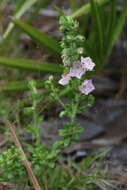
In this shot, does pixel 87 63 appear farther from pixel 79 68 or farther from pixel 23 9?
pixel 23 9

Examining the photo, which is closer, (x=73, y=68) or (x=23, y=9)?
(x=73, y=68)

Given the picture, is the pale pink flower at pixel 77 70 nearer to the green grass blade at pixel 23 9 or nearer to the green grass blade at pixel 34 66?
the green grass blade at pixel 34 66

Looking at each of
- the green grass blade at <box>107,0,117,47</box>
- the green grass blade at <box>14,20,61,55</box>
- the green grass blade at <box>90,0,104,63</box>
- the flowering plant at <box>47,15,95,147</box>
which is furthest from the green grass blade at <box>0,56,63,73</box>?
the flowering plant at <box>47,15,95,147</box>

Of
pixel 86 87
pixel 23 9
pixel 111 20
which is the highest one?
pixel 23 9

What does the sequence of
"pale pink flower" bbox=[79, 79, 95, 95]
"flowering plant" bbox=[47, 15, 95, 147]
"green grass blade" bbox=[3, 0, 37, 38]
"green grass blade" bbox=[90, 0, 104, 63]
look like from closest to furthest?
"flowering plant" bbox=[47, 15, 95, 147], "pale pink flower" bbox=[79, 79, 95, 95], "green grass blade" bbox=[90, 0, 104, 63], "green grass blade" bbox=[3, 0, 37, 38]

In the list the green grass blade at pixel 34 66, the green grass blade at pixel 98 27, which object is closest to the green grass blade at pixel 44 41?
the green grass blade at pixel 34 66

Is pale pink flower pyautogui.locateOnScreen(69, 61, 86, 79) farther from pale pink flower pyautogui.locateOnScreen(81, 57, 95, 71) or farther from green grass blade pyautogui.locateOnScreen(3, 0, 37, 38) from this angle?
green grass blade pyautogui.locateOnScreen(3, 0, 37, 38)

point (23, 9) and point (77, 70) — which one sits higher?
point (23, 9)

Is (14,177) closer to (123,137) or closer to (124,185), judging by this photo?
(124,185)

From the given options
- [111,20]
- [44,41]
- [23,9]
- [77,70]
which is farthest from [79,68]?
[23,9]
